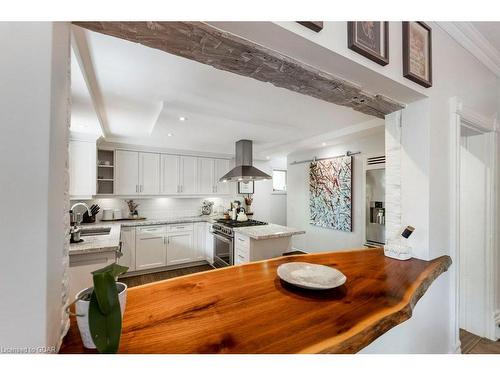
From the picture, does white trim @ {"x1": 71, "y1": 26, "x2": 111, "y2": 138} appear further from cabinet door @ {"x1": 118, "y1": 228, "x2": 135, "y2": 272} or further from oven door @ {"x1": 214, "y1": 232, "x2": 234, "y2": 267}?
oven door @ {"x1": 214, "y1": 232, "x2": 234, "y2": 267}

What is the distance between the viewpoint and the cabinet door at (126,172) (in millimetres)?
4039

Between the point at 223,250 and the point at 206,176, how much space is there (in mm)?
1871

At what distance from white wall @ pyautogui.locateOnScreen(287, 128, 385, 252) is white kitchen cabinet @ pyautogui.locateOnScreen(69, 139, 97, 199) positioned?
3.91 m

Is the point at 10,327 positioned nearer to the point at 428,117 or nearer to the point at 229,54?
the point at 229,54

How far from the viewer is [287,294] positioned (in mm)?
1010

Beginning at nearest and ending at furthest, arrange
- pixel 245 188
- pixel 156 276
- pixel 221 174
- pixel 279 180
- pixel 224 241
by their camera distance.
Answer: pixel 224 241 → pixel 156 276 → pixel 221 174 → pixel 245 188 → pixel 279 180

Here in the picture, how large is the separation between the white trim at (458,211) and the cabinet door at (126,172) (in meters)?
4.49

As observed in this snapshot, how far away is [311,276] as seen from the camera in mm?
1131

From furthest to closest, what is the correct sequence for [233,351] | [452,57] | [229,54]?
[452,57], [229,54], [233,351]

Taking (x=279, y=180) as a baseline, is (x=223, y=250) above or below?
below

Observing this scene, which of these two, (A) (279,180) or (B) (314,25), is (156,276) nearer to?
(A) (279,180)

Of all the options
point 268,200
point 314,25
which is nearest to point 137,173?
point 268,200
